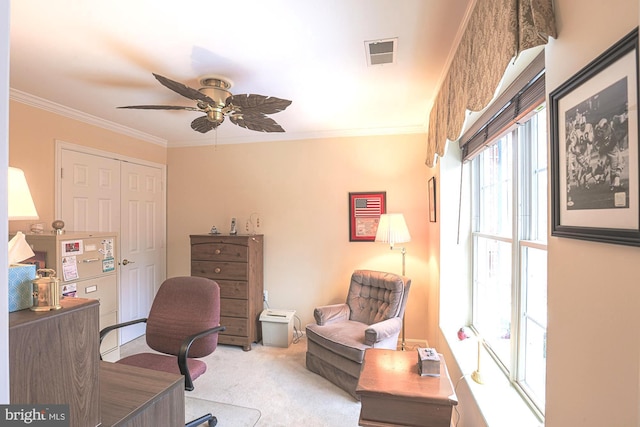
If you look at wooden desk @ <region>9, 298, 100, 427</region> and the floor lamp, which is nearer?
wooden desk @ <region>9, 298, 100, 427</region>

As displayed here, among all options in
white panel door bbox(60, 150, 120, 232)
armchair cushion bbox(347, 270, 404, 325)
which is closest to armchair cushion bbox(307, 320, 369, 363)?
armchair cushion bbox(347, 270, 404, 325)

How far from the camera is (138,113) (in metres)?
3.07

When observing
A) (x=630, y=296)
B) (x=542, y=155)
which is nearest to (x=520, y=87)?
(x=542, y=155)

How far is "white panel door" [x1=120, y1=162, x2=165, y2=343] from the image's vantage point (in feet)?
A: 11.8

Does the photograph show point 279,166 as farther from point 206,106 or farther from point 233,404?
point 233,404

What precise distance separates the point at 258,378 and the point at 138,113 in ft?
9.67

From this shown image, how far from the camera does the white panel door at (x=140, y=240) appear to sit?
11.8ft

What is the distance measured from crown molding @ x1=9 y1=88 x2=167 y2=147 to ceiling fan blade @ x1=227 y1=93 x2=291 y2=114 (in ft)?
6.83

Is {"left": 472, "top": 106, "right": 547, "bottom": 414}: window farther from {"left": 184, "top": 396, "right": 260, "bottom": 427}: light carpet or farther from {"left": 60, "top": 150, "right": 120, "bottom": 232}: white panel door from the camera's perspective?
{"left": 60, "top": 150, "right": 120, "bottom": 232}: white panel door

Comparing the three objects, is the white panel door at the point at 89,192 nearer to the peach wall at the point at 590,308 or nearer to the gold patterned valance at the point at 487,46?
the gold patterned valance at the point at 487,46

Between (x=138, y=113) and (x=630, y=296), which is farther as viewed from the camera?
(x=138, y=113)

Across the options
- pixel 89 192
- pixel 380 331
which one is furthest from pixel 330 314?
pixel 89 192

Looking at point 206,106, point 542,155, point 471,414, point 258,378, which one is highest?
point 206,106

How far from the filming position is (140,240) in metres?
3.80
